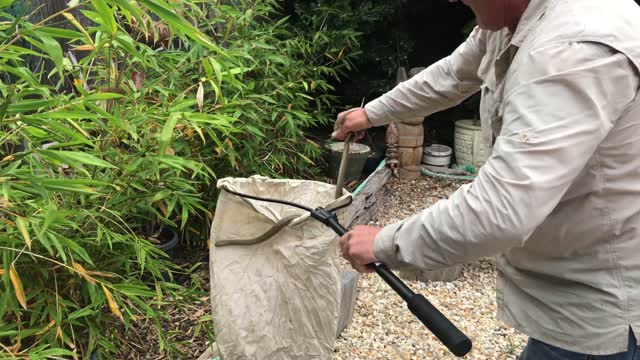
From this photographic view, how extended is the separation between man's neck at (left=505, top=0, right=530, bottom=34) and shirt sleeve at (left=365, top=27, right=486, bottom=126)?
518mm

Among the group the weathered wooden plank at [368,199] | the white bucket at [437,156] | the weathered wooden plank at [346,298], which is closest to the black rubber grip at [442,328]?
the weathered wooden plank at [346,298]

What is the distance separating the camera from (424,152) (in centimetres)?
552

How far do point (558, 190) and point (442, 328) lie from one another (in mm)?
397

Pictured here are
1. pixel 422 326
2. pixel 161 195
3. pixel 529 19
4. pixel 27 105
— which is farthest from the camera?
pixel 422 326

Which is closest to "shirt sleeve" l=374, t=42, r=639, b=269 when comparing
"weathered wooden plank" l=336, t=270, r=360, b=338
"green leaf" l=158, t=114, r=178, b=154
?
"green leaf" l=158, t=114, r=178, b=154

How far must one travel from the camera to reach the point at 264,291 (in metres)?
1.86

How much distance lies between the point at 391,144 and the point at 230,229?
3.33 meters

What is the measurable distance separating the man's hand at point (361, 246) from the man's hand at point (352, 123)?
0.71 meters

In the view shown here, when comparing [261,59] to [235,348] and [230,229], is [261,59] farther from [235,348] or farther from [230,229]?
[235,348]

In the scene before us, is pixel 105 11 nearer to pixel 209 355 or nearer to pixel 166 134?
pixel 166 134

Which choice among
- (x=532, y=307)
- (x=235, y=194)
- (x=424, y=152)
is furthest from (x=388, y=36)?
(x=532, y=307)

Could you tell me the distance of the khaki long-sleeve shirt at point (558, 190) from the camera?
3.20ft

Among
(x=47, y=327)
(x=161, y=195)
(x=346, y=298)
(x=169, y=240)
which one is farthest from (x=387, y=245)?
(x=169, y=240)

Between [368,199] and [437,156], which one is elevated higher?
[368,199]
